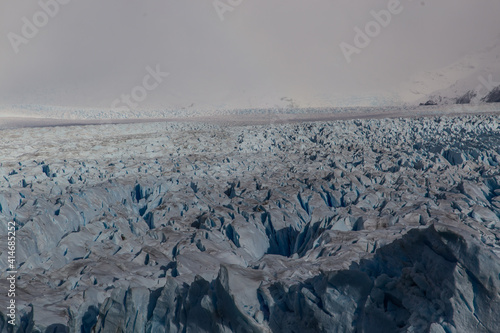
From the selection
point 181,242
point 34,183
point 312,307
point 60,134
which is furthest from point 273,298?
point 60,134

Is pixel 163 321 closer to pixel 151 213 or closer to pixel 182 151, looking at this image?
pixel 151 213

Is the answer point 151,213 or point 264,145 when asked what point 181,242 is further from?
point 264,145

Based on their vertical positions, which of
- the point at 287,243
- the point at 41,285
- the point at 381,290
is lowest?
the point at 287,243

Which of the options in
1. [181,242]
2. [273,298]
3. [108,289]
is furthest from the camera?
[181,242]

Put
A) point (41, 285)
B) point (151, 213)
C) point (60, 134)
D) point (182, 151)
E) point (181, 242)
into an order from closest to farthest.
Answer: point (41, 285), point (181, 242), point (151, 213), point (182, 151), point (60, 134)

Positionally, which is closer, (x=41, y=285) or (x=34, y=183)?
(x=41, y=285)

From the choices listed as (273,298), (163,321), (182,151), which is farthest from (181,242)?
(182,151)

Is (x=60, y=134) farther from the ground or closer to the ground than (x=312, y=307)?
farther from the ground
